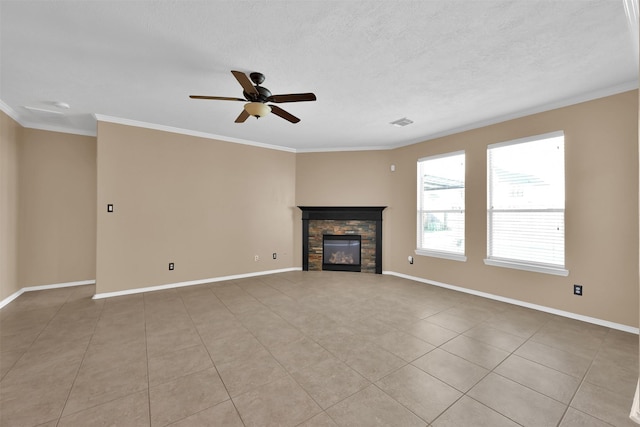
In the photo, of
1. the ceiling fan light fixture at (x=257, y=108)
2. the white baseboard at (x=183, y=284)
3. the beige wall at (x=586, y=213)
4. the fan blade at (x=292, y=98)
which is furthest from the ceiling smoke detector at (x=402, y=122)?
the white baseboard at (x=183, y=284)

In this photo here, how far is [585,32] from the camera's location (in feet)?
6.85

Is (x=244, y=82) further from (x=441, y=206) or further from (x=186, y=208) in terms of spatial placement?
(x=441, y=206)

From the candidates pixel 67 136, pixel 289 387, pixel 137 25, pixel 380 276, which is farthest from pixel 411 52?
pixel 67 136

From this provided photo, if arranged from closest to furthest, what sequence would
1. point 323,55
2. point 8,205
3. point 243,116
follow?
point 323,55 → point 243,116 → point 8,205

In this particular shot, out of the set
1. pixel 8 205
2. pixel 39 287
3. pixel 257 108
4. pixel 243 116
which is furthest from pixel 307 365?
pixel 39 287

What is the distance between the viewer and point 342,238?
5.78 metres

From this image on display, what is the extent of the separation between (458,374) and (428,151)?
12.5 ft

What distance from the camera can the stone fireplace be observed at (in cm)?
562

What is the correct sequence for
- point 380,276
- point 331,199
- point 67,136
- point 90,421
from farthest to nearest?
point 331,199 → point 380,276 → point 67,136 → point 90,421

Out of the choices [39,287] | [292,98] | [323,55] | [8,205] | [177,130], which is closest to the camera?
[323,55]

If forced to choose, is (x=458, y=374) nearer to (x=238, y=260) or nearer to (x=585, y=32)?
(x=585, y=32)

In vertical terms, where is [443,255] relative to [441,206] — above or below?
below

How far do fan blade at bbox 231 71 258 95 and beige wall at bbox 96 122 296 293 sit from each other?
2.76 m

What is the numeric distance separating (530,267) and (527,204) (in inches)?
33.6
